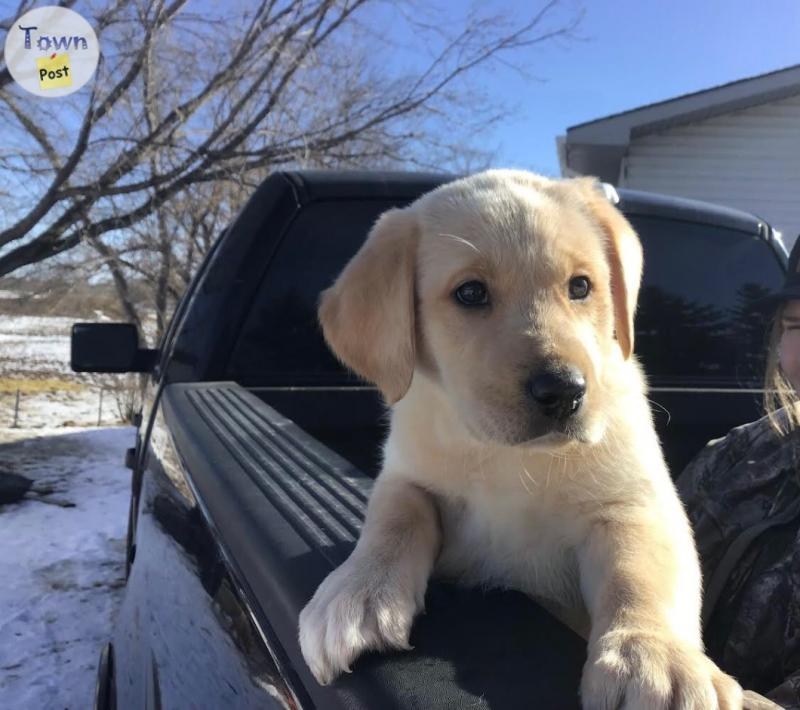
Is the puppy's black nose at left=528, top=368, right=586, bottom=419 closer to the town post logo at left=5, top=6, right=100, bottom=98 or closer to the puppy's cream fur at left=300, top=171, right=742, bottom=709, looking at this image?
the puppy's cream fur at left=300, top=171, right=742, bottom=709

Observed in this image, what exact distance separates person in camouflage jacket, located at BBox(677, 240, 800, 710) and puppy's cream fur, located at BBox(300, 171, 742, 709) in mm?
232

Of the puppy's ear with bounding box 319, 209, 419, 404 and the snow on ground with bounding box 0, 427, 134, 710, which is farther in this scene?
the snow on ground with bounding box 0, 427, 134, 710

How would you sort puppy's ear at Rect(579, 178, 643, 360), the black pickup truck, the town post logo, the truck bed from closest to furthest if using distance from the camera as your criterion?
the truck bed < the black pickup truck < puppy's ear at Rect(579, 178, 643, 360) < the town post logo

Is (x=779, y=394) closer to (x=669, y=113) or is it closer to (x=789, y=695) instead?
(x=789, y=695)

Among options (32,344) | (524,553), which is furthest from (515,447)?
(32,344)

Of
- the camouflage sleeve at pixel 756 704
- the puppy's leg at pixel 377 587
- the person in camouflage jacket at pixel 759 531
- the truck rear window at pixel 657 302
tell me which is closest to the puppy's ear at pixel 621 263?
the person in camouflage jacket at pixel 759 531

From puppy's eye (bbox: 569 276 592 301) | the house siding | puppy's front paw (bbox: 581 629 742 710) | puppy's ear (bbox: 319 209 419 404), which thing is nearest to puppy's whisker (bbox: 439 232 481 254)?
puppy's ear (bbox: 319 209 419 404)

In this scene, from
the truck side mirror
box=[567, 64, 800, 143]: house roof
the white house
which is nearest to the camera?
the truck side mirror

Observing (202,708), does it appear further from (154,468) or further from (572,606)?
(154,468)

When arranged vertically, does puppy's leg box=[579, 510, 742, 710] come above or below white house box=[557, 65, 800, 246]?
below

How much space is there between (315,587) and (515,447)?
0.54 meters

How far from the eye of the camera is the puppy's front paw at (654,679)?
3.09ft

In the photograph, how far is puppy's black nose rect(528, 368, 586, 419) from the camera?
4.83ft

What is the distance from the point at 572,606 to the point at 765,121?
502 inches
